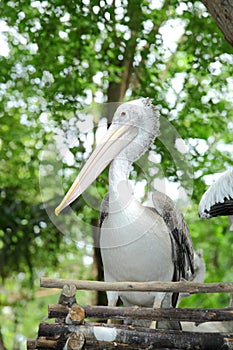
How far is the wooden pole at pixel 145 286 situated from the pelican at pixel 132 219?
2.15 feet

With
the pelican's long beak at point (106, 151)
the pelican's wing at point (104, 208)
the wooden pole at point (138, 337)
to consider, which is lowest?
the wooden pole at point (138, 337)

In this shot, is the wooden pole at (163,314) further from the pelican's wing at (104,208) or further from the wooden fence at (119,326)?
the pelican's wing at (104,208)

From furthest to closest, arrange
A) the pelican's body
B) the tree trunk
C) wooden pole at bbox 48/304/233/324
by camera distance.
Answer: the tree trunk
the pelican's body
wooden pole at bbox 48/304/233/324

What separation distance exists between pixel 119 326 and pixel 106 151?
46.4 inches

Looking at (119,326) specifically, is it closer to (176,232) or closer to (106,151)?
(176,232)

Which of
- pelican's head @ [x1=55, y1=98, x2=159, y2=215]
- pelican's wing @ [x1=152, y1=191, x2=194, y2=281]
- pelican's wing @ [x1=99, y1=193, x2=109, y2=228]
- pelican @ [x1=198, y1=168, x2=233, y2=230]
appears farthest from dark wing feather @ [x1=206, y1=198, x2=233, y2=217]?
pelican's wing @ [x1=99, y1=193, x2=109, y2=228]

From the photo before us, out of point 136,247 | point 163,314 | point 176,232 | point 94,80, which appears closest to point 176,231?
point 176,232

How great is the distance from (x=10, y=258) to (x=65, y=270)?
3171 millimetres

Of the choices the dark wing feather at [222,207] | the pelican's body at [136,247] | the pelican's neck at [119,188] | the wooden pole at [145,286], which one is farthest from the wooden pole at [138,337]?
the dark wing feather at [222,207]

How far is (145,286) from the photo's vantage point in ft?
11.2

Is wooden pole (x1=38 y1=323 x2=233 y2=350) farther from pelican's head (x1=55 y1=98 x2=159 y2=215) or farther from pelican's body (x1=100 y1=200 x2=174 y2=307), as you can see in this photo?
pelican's head (x1=55 y1=98 x2=159 y2=215)

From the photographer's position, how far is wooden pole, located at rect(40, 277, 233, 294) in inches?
130

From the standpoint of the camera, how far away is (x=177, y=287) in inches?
134

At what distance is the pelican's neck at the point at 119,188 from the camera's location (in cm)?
407
